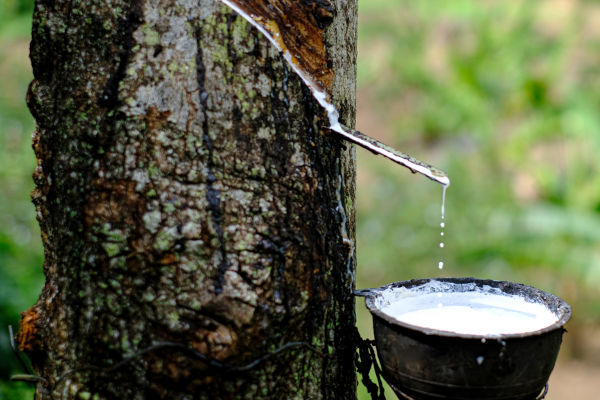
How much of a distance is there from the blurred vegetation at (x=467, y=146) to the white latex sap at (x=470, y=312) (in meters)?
2.02

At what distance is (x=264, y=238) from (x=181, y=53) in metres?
0.50

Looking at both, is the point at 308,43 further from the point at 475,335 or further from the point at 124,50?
the point at 475,335

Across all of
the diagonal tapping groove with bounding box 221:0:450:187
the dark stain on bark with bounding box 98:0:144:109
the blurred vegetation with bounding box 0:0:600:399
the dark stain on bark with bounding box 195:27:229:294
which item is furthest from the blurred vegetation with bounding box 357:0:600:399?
the dark stain on bark with bounding box 98:0:144:109

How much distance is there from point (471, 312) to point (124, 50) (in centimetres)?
119

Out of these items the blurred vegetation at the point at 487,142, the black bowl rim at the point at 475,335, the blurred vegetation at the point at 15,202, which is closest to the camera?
the black bowl rim at the point at 475,335

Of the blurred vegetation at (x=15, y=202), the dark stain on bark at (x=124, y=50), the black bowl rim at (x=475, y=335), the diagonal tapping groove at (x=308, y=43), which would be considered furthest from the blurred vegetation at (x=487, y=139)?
the dark stain on bark at (x=124, y=50)

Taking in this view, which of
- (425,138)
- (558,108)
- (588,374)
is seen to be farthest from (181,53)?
(425,138)

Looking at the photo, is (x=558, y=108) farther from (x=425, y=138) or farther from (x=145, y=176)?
(x=145, y=176)

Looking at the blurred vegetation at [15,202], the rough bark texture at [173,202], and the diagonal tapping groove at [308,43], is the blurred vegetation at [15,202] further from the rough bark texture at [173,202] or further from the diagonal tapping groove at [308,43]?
the diagonal tapping groove at [308,43]

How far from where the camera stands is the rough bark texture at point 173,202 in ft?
4.71

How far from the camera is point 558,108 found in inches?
232

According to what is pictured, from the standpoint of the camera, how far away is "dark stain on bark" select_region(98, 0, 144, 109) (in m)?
1.45

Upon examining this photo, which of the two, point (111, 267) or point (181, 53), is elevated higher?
point (181, 53)

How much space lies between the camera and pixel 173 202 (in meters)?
1.44
